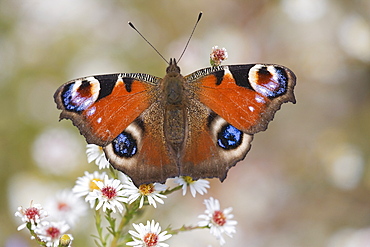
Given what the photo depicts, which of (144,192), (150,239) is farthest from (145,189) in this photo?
(150,239)

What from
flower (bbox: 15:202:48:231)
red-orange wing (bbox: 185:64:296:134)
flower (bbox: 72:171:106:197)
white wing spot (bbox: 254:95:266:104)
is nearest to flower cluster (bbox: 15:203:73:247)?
flower (bbox: 15:202:48:231)

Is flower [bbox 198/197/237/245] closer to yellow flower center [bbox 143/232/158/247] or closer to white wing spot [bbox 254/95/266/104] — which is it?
yellow flower center [bbox 143/232/158/247]

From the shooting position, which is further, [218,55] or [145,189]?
[218,55]

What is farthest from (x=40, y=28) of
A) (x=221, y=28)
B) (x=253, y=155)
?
(x=253, y=155)

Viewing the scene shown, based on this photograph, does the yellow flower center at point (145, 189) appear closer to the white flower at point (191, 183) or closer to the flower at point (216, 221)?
the white flower at point (191, 183)

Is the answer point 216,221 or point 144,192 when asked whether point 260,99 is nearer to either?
point 216,221

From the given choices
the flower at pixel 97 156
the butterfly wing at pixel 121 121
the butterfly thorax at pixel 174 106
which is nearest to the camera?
the butterfly wing at pixel 121 121

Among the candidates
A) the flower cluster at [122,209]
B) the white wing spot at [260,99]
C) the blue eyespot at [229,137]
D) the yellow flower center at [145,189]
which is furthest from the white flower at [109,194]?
the white wing spot at [260,99]
